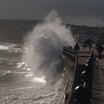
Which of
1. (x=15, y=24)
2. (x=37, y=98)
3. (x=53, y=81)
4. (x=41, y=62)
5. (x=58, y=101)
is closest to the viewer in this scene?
(x=58, y=101)

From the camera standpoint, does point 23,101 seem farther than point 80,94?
Yes

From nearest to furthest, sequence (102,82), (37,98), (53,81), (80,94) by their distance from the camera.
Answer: (80,94), (102,82), (37,98), (53,81)

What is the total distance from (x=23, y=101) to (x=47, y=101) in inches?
49.8

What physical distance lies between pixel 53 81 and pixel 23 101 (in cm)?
414

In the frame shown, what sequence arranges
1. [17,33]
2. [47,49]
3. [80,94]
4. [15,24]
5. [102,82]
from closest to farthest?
[80,94]
[102,82]
[47,49]
[17,33]
[15,24]

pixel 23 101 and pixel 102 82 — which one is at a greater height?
pixel 102 82

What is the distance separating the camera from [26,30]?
147 metres

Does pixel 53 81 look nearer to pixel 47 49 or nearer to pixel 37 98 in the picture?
pixel 37 98

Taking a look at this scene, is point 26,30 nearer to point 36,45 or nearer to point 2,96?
point 36,45

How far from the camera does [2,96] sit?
34.0 ft

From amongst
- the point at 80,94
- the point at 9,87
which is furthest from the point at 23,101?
the point at 80,94

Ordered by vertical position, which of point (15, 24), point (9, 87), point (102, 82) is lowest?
point (9, 87)

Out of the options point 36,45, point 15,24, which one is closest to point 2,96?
point 36,45

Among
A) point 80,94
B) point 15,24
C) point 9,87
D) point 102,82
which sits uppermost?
point 15,24
